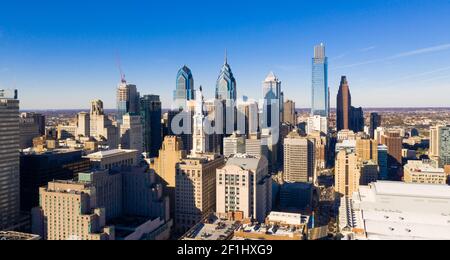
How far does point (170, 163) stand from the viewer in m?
18.1

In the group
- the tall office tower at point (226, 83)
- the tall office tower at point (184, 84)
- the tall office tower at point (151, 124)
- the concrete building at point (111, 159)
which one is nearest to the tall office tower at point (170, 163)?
the concrete building at point (111, 159)

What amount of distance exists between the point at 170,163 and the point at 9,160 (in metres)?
6.46

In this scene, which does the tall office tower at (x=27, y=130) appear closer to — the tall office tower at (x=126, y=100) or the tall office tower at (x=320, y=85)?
→ the tall office tower at (x=126, y=100)

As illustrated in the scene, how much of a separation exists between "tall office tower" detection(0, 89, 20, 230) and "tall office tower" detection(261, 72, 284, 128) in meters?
24.3

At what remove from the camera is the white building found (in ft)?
41.7

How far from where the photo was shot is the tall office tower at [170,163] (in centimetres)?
1783

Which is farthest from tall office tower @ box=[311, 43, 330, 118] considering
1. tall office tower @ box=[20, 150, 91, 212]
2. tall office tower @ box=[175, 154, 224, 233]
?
tall office tower @ box=[20, 150, 91, 212]

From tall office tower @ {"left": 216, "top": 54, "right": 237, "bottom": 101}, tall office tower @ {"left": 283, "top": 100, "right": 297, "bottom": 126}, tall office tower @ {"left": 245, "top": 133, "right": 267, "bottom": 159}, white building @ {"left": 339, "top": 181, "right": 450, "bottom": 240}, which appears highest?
tall office tower @ {"left": 216, "top": 54, "right": 237, "bottom": 101}

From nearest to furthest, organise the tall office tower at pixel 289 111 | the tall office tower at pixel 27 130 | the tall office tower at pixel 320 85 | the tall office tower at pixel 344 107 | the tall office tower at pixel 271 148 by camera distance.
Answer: the tall office tower at pixel 27 130 → the tall office tower at pixel 271 148 → the tall office tower at pixel 344 107 → the tall office tower at pixel 289 111 → the tall office tower at pixel 320 85

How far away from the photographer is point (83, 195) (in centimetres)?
1281

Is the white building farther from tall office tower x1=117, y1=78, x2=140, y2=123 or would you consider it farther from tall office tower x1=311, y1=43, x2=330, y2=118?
tall office tower x1=311, y1=43, x2=330, y2=118

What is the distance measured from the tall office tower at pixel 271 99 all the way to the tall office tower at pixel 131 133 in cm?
1216

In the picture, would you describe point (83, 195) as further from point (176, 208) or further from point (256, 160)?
point (256, 160)

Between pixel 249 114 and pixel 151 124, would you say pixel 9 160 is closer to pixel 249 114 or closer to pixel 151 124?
pixel 151 124
